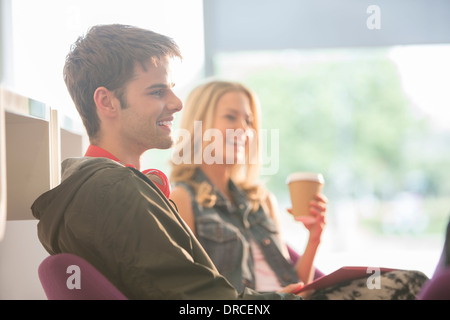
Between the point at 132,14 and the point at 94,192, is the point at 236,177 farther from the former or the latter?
the point at 94,192

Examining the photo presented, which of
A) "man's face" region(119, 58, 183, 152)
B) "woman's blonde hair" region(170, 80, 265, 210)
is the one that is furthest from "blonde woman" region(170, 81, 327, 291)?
"man's face" region(119, 58, 183, 152)

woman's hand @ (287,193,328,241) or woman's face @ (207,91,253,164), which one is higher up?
woman's face @ (207,91,253,164)

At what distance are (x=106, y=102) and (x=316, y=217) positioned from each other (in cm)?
67

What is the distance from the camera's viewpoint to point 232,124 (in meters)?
1.57

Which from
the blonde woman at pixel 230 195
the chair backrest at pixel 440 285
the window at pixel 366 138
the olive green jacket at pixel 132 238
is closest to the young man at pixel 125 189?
the olive green jacket at pixel 132 238

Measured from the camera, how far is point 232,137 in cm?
157

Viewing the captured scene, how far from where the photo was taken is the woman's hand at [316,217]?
1.29 m

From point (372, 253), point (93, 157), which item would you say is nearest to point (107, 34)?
point (93, 157)

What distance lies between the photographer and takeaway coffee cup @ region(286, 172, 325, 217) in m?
1.26

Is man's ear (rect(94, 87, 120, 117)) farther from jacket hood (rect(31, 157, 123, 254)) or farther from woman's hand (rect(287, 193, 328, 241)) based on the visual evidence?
woman's hand (rect(287, 193, 328, 241))

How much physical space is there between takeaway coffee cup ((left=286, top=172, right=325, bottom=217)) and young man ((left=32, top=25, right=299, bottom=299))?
36 cm

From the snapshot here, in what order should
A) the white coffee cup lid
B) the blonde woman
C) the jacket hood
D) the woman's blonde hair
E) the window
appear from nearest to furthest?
the jacket hood < the white coffee cup lid < the blonde woman < the woman's blonde hair < the window

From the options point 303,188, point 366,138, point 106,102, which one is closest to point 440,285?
point 303,188

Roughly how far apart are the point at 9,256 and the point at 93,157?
0.65 metres
